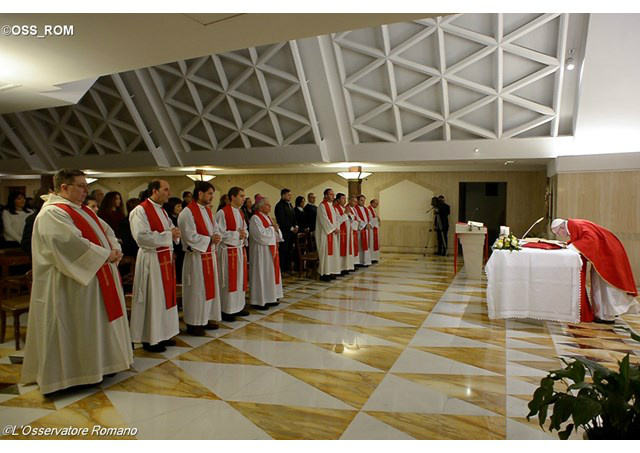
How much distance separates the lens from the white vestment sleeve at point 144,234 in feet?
14.7

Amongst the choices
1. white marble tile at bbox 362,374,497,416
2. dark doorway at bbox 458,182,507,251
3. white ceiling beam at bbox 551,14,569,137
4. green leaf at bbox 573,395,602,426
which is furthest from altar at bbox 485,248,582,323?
dark doorway at bbox 458,182,507,251

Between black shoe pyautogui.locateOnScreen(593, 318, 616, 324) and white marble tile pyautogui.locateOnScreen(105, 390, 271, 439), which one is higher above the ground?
black shoe pyautogui.locateOnScreen(593, 318, 616, 324)

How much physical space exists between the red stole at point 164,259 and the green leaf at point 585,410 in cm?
381

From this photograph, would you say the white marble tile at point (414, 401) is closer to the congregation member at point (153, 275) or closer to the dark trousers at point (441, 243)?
the congregation member at point (153, 275)

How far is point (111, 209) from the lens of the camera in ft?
20.0

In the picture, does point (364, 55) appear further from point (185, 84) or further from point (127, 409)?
point (127, 409)

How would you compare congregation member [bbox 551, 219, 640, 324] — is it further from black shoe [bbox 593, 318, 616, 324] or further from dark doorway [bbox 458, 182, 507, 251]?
dark doorway [bbox 458, 182, 507, 251]

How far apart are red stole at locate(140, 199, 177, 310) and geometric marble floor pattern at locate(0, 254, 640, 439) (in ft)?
1.87

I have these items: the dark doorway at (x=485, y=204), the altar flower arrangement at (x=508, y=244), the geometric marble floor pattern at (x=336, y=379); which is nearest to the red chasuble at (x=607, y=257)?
the geometric marble floor pattern at (x=336, y=379)

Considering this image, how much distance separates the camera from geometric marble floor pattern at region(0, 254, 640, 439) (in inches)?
124

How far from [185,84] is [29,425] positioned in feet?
33.9

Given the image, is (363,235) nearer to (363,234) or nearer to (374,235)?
(363,234)

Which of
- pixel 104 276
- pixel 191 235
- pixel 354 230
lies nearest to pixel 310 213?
pixel 354 230
